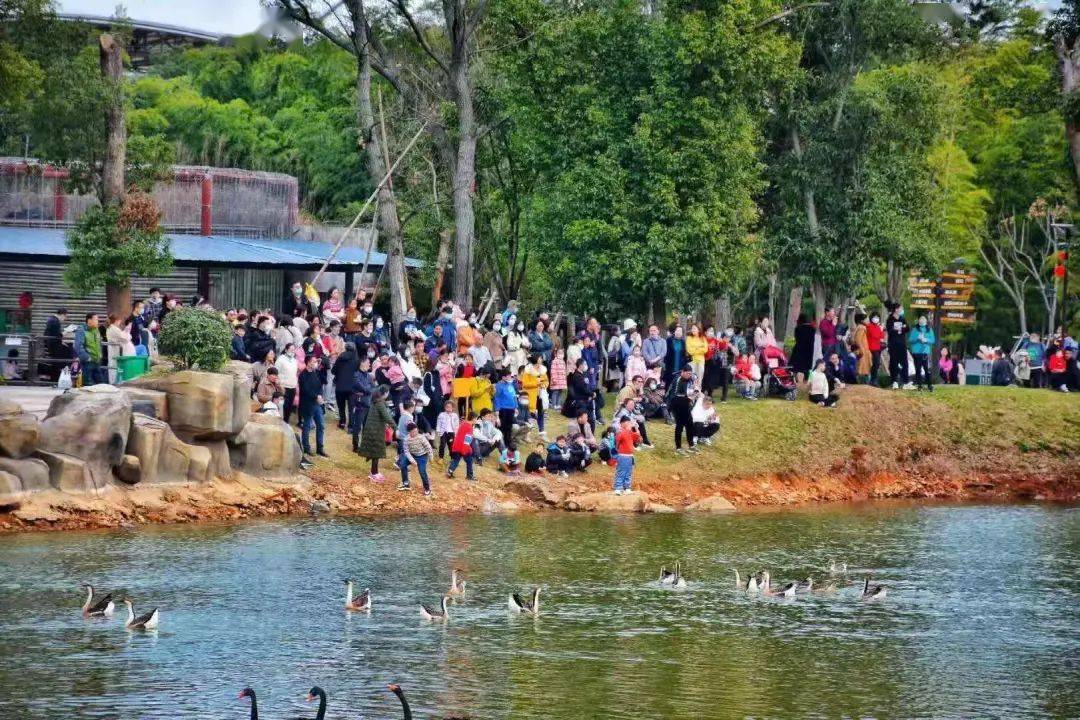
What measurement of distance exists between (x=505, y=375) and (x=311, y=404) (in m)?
5.00

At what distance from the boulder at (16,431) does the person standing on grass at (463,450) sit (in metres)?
8.86

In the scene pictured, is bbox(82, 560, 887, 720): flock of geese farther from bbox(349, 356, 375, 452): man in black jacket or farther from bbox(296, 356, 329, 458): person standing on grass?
bbox(349, 356, 375, 452): man in black jacket

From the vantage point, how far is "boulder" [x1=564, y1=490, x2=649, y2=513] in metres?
35.6

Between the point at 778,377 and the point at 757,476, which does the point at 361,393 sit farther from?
the point at 778,377

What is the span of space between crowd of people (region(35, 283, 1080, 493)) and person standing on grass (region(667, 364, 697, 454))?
35 millimetres

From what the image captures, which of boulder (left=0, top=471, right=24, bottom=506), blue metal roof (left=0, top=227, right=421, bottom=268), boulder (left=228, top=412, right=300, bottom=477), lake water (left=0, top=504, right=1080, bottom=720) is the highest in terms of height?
blue metal roof (left=0, top=227, right=421, bottom=268)

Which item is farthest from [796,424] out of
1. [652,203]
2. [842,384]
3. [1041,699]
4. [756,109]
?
[1041,699]

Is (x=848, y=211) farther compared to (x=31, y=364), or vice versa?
(x=848, y=211)

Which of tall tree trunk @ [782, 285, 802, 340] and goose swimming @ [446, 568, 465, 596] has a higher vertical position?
tall tree trunk @ [782, 285, 802, 340]

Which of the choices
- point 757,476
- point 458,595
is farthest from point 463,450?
point 458,595

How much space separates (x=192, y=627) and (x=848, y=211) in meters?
31.2

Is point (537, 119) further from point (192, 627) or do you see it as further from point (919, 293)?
point (192, 627)

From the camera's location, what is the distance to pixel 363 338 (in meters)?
37.0

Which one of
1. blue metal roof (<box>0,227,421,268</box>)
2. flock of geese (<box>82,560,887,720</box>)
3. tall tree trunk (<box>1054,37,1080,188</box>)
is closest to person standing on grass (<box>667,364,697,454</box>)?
flock of geese (<box>82,560,887,720</box>)
